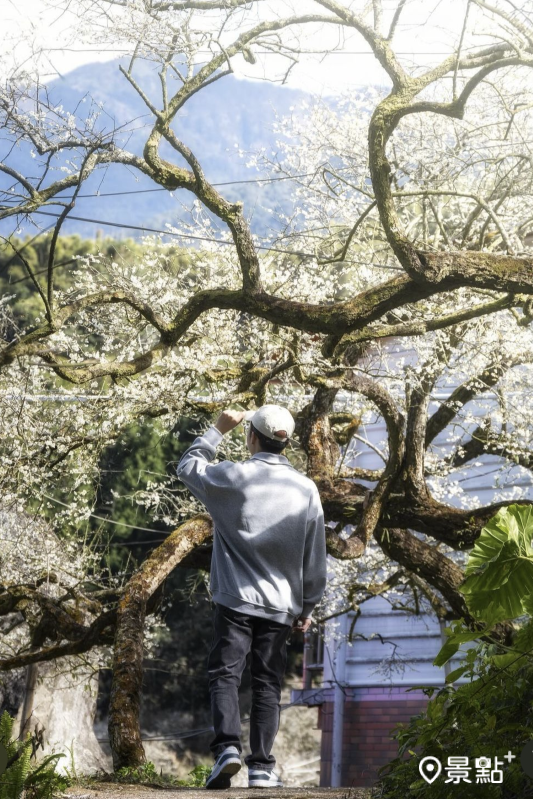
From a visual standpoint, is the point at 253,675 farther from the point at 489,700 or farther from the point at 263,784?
the point at 489,700

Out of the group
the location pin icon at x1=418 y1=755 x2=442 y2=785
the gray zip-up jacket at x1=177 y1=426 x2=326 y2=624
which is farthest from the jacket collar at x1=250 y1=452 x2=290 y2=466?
the location pin icon at x1=418 y1=755 x2=442 y2=785

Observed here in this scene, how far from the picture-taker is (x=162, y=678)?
21.4 m

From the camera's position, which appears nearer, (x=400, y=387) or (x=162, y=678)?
(x=400, y=387)

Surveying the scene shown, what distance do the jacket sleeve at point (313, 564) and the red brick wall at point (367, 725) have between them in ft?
35.1

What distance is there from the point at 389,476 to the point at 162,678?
14987 mm

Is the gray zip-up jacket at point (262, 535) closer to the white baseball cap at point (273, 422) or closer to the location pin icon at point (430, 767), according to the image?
the white baseball cap at point (273, 422)

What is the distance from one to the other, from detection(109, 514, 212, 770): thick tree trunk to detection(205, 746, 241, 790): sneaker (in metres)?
1.21

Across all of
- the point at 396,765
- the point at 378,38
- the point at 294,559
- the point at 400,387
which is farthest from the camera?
the point at 400,387

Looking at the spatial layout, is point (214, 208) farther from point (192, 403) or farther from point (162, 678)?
point (162, 678)

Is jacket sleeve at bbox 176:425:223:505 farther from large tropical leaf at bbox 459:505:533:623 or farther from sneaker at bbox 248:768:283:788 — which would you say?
large tropical leaf at bbox 459:505:533:623

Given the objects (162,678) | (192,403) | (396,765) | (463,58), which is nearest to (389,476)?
(192,403)

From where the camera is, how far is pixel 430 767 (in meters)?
2.66

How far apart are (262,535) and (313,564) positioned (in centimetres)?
35

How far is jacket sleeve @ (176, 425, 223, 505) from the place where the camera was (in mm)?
4168
